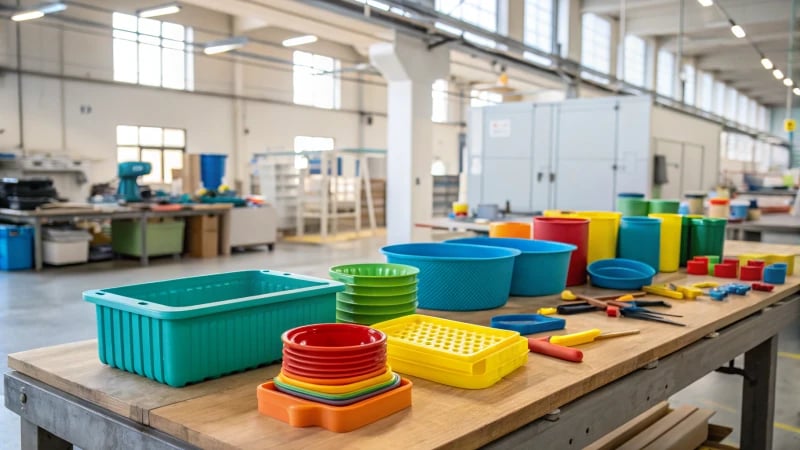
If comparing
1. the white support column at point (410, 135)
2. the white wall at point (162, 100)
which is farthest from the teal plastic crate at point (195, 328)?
the white wall at point (162, 100)

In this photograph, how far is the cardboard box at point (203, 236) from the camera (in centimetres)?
852

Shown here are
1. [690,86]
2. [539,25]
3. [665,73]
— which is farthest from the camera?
[690,86]

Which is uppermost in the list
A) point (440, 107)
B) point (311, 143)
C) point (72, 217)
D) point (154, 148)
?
point (440, 107)

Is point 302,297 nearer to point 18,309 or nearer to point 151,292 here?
point 151,292

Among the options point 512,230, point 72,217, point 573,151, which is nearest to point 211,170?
point 72,217

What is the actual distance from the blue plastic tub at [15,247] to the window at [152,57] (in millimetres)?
5427

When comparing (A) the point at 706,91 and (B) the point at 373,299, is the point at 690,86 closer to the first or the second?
(A) the point at 706,91

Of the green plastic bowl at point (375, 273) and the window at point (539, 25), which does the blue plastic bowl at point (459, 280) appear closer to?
the green plastic bowl at point (375, 273)

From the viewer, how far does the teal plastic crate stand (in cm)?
111

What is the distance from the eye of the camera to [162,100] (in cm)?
1245

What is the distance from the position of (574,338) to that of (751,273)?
1287mm

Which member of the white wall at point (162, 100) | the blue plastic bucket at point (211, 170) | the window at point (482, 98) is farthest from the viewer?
the window at point (482, 98)

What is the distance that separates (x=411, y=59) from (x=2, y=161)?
21.5ft

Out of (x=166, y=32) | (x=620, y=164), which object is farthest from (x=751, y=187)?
(x=166, y=32)
